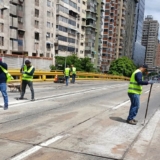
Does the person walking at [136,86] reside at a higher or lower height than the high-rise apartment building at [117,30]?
lower

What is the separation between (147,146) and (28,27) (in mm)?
46393

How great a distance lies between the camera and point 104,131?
6.14 meters

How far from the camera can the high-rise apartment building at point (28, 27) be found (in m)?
42.2

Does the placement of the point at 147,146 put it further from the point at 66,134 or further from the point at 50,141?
the point at 50,141

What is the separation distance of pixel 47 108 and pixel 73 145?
158 inches

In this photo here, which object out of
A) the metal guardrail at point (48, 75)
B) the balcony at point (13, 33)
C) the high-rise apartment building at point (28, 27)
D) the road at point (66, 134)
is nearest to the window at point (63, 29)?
the high-rise apartment building at point (28, 27)

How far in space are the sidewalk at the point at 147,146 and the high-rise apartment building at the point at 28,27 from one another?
126 ft

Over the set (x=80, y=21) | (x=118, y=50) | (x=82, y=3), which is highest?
(x=82, y=3)

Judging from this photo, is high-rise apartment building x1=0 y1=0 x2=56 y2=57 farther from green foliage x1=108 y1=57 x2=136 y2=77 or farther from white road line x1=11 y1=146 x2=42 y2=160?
white road line x1=11 y1=146 x2=42 y2=160

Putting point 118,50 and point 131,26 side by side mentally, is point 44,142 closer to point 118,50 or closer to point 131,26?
point 118,50

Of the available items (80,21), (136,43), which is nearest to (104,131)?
(80,21)

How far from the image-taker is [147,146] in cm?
519

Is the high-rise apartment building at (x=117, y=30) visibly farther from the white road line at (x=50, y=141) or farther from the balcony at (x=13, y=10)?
the white road line at (x=50, y=141)

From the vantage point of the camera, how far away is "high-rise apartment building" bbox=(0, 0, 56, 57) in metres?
42.2
